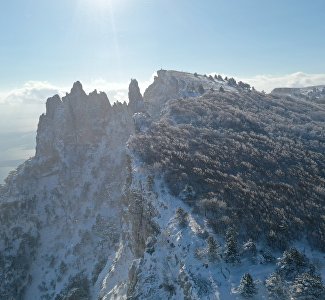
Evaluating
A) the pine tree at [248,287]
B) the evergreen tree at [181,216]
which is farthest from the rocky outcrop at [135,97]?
the pine tree at [248,287]

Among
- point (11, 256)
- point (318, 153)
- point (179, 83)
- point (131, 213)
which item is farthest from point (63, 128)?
point (318, 153)

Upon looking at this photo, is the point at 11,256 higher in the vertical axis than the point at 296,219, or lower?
lower

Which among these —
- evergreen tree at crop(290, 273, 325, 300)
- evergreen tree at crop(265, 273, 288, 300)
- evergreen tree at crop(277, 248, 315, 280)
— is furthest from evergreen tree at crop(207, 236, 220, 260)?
evergreen tree at crop(290, 273, 325, 300)

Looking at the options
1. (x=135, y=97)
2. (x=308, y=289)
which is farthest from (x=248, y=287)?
(x=135, y=97)

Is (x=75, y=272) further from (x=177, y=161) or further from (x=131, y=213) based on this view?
(x=177, y=161)

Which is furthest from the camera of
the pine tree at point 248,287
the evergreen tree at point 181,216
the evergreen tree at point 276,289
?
the evergreen tree at point 181,216

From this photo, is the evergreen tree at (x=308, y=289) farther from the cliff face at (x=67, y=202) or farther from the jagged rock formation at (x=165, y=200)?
the cliff face at (x=67, y=202)
